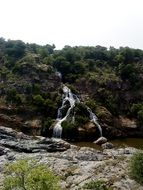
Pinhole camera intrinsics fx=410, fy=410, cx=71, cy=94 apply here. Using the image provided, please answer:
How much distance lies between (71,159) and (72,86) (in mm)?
46644

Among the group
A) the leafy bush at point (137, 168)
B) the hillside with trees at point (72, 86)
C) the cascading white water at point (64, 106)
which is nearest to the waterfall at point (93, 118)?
the hillside with trees at point (72, 86)

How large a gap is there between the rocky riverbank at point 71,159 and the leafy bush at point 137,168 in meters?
0.53

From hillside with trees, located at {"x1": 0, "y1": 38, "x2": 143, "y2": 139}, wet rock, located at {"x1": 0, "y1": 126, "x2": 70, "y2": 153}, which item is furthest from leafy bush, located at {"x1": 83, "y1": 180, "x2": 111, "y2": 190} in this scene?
hillside with trees, located at {"x1": 0, "y1": 38, "x2": 143, "y2": 139}

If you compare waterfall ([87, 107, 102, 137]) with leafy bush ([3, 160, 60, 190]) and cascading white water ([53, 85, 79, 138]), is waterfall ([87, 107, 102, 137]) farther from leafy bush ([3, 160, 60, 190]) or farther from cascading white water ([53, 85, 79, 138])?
leafy bush ([3, 160, 60, 190])

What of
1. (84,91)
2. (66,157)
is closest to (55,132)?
(84,91)

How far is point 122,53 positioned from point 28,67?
28.6 metres

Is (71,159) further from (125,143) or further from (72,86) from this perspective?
(72,86)

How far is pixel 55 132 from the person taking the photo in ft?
265

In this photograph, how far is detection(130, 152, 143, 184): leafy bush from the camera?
1573 inches

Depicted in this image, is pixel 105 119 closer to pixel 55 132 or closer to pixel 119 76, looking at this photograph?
pixel 55 132

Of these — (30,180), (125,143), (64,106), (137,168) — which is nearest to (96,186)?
(137,168)

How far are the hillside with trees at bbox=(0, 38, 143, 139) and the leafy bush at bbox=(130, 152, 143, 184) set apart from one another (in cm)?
3842

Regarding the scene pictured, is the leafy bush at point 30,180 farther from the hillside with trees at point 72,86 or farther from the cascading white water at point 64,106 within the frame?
the cascading white water at point 64,106

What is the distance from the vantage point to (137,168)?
4025cm
